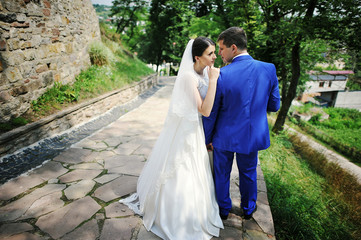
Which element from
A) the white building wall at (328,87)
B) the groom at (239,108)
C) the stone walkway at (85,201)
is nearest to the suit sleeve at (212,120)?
the groom at (239,108)

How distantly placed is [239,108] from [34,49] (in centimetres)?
482

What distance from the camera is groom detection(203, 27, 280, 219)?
1837 mm

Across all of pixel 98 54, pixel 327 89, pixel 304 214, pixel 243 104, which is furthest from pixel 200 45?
pixel 327 89

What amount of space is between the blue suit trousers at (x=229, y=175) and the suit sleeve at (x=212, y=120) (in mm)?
162

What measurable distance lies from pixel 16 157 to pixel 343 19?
8.07 m

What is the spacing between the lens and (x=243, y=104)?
187 centimetres

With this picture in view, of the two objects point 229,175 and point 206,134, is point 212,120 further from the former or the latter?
point 229,175

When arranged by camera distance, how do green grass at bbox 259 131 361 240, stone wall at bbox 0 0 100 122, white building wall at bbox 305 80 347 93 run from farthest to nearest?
white building wall at bbox 305 80 347 93 < stone wall at bbox 0 0 100 122 < green grass at bbox 259 131 361 240

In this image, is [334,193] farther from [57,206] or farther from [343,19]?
[57,206]

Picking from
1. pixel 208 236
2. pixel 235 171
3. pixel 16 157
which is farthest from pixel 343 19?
pixel 16 157

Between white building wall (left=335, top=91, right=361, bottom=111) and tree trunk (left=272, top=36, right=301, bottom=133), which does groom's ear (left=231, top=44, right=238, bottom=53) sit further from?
white building wall (left=335, top=91, right=361, bottom=111)

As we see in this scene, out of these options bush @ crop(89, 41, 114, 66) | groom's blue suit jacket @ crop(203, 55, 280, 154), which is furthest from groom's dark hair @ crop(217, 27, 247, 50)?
bush @ crop(89, 41, 114, 66)

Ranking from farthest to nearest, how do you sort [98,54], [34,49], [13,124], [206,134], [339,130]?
1. [339,130]
2. [98,54]
3. [34,49]
4. [13,124]
5. [206,134]

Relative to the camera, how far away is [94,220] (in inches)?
85.7
